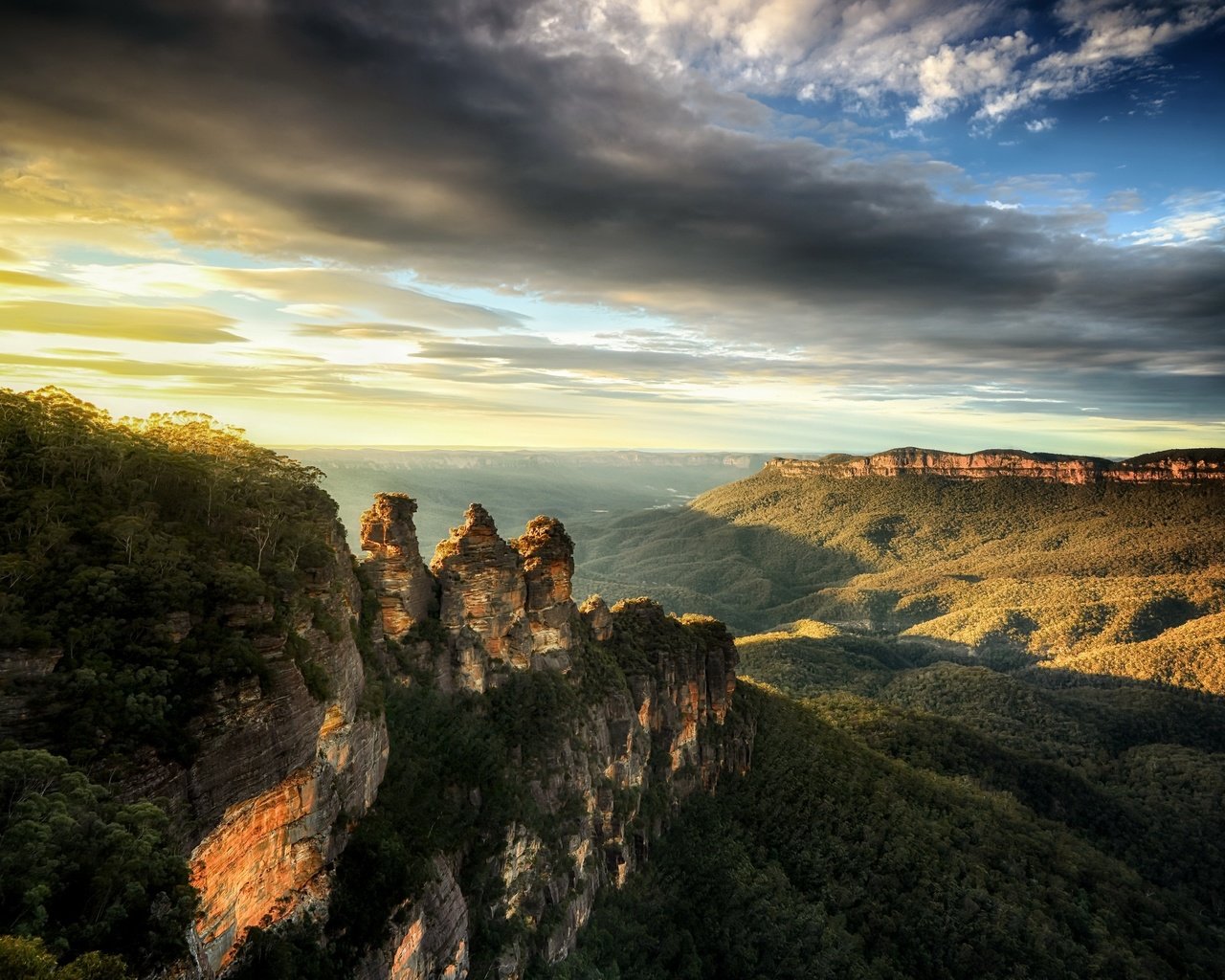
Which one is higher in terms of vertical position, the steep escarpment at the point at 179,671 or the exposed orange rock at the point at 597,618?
the steep escarpment at the point at 179,671

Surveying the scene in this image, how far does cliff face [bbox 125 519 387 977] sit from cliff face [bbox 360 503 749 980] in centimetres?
526

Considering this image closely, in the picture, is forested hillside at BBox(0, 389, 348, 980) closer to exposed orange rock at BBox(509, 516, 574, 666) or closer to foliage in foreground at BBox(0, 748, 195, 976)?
foliage in foreground at BBox(0, 748, 195, 976)

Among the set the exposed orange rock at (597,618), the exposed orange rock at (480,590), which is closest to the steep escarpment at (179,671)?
the exposed orange rock at (480,590)

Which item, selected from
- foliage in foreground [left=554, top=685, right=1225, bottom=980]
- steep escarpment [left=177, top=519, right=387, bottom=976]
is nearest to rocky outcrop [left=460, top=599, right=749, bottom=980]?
foliage in foreground [left=554, top=685, right=1225, bottom=980]

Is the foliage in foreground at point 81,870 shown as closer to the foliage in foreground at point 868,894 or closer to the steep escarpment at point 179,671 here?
the steep escarpment at point 179,671

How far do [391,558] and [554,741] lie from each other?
695 inches

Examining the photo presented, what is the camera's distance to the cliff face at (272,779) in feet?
64.8

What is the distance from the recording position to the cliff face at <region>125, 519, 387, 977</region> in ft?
64.8

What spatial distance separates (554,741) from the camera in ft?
148

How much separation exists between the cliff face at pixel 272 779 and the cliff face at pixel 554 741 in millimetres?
5263

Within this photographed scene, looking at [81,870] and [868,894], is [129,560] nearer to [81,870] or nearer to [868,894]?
[81,870]

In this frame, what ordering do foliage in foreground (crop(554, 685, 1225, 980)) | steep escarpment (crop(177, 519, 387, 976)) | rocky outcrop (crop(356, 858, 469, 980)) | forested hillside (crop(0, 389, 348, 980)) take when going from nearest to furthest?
1. forested hillside (crop(0, 389, 348, 980))
2. steep escarpment (crop(177, 519, 387, 976))
3. rocky outcrop (crop(356, 858, 469, 980))
4. foliage in foreground (crop(554, 685, 1225, 980))

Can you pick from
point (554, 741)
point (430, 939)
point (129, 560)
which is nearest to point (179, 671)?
point (129, 560)

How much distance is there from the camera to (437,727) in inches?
1601
